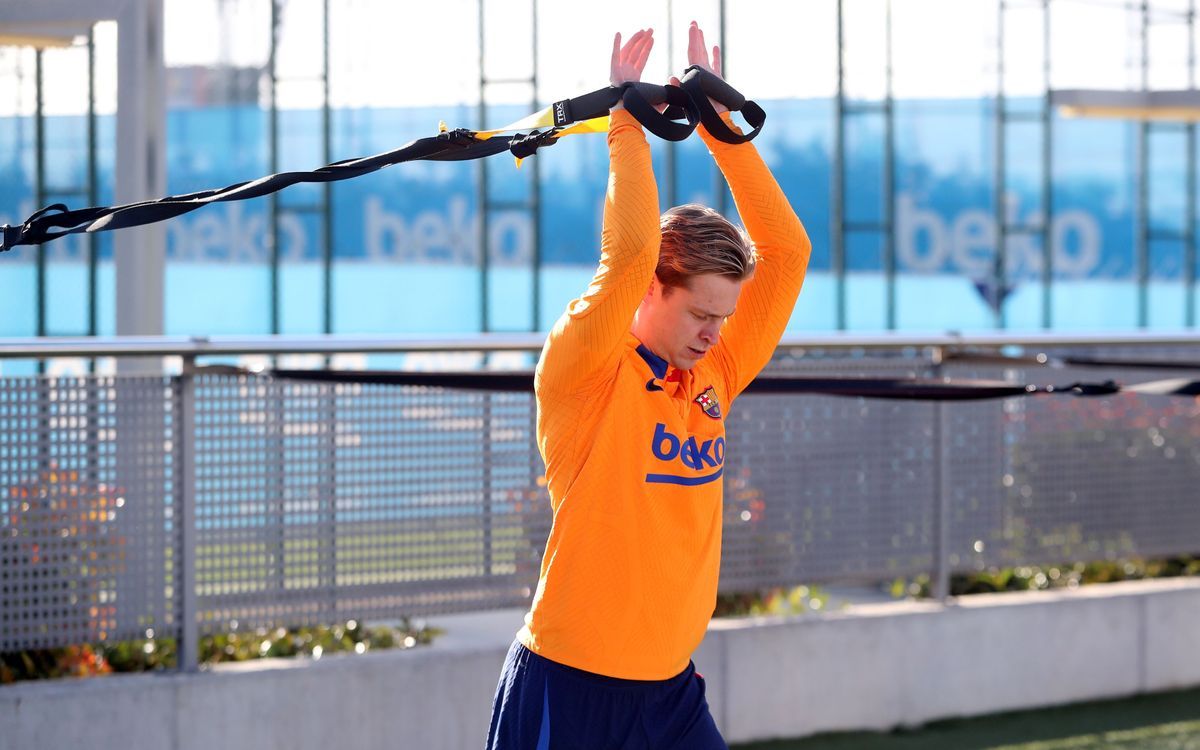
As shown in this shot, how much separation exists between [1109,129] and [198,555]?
670 inches

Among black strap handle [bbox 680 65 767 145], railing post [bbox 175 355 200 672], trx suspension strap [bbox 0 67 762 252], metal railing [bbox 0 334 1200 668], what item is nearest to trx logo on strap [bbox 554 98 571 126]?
trx suspension strap [bbox 0 67 762 252]

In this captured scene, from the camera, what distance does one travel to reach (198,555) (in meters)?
4.84

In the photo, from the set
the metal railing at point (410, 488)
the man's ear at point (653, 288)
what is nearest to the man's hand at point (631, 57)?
the man's ear at point (653, 288)

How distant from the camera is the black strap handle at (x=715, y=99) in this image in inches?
104

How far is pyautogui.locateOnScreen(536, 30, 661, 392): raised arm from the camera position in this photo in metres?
2.46

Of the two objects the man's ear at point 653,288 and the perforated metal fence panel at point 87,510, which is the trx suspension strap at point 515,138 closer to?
the man's ear at point 653,288

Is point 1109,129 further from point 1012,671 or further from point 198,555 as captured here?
point 198,555

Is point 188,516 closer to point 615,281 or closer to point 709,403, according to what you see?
point 709,403

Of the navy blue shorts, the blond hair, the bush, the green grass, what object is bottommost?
the green grass

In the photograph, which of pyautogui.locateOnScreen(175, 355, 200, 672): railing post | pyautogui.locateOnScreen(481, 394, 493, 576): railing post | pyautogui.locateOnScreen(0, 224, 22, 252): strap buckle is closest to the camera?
pyautogui.locateOnScreen(0, 224, 22, 252): strap buckle

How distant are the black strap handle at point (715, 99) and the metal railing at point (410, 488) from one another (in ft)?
7.70

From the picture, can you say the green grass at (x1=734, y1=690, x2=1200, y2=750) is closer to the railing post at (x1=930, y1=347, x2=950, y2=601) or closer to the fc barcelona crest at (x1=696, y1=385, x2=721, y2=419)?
the railing post at (x1=930, y1=347, x2=950, y2=601)

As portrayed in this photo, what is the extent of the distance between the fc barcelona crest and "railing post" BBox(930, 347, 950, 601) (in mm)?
3373

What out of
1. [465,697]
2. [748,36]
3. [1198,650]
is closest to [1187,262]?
[748,36]
